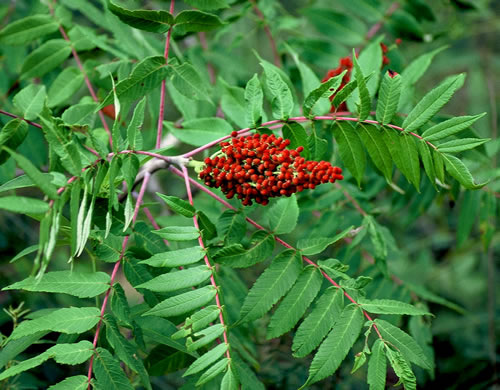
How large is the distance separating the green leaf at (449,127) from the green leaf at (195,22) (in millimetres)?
896

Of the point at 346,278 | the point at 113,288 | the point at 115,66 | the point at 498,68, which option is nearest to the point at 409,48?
the point at 498,68

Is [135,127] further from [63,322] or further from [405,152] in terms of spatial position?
[405,152]

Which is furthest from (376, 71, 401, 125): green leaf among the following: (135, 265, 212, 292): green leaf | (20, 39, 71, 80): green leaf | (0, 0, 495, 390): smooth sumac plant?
(20, 39, 71, 80): green leaf

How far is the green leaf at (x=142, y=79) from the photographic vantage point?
1883mm

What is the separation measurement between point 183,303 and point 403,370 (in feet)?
2.39

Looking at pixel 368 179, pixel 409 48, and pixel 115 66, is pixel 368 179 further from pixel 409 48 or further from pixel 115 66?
pixel 409 48

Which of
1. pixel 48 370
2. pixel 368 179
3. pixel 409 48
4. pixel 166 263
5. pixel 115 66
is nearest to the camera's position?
pixel 166 263

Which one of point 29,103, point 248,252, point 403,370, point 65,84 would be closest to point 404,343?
point 403,370

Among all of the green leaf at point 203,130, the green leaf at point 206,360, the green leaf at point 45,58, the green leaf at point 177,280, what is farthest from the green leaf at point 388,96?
the green leaf at point 45,58

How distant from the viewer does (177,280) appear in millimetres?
1606

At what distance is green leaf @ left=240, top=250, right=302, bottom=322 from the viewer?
1.67 metres

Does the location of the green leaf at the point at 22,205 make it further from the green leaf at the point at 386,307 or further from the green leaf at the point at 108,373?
the green leaf at the point at 386,307

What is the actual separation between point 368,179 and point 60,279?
195 cm

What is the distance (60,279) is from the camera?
1.67 metres
